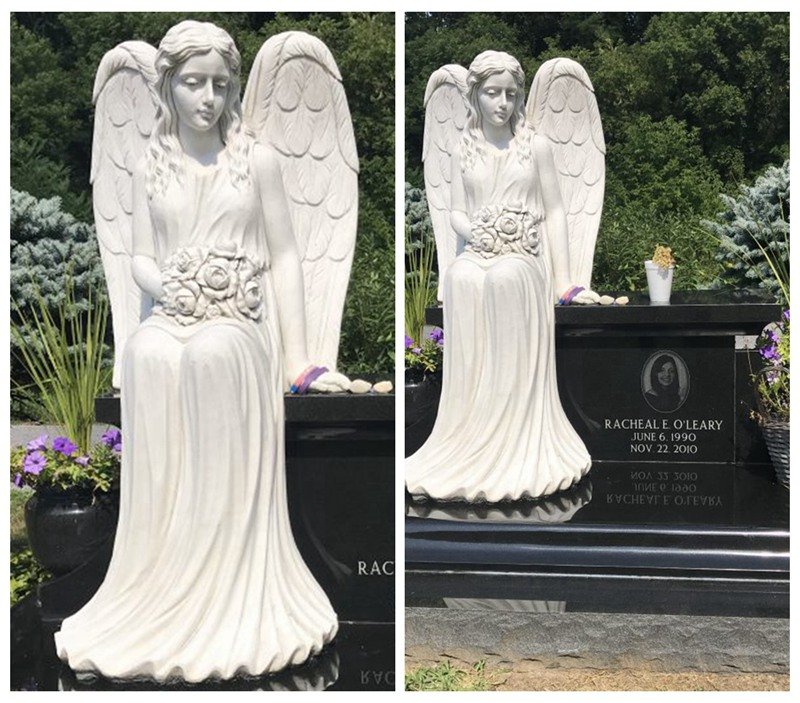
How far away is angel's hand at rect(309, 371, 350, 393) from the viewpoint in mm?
3232

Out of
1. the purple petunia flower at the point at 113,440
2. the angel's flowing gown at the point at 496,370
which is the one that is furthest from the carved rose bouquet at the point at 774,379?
the purple petunia flower at the point at 113,440

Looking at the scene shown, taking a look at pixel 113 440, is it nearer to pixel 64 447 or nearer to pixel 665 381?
pixel 64 447

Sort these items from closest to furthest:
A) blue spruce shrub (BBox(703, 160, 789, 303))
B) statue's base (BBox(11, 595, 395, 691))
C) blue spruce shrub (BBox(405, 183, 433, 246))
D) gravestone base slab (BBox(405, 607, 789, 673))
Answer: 1. statue's base (BBox(11, 595, 395, 691))
2. gravestone base slab (BBox(405, 607, 789, 673))
3. blue spruce shrub (BBox(405, 183, 433, 246))
4. blue spruce shrub (BBox(703, 160, 789, 303))

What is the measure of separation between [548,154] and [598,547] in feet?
5.24

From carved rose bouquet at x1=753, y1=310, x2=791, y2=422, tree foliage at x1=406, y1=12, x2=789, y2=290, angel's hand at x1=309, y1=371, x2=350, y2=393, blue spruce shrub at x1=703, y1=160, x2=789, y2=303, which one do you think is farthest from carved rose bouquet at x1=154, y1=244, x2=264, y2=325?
blue spruce shrub at x1=703, y1=160, x2=789, y2=303

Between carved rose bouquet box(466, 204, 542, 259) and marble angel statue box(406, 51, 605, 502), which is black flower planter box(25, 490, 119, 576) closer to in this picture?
marble angel statue box(406, 51, 605, 502)

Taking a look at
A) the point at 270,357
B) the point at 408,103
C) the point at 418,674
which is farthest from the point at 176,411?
the point at 408,103

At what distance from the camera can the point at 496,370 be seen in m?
4.27

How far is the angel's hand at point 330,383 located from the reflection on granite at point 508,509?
3.27ft

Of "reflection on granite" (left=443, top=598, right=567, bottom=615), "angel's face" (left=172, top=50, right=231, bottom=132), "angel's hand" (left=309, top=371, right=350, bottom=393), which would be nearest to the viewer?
"angel's face" (left=172, top=50, right=231, bottom=132)

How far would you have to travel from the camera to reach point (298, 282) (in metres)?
3.18

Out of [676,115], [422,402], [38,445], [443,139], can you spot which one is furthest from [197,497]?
[676,115]

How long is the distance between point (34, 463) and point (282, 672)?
4.25 feet

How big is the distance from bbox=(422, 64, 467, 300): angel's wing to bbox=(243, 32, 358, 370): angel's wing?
1.08 m
